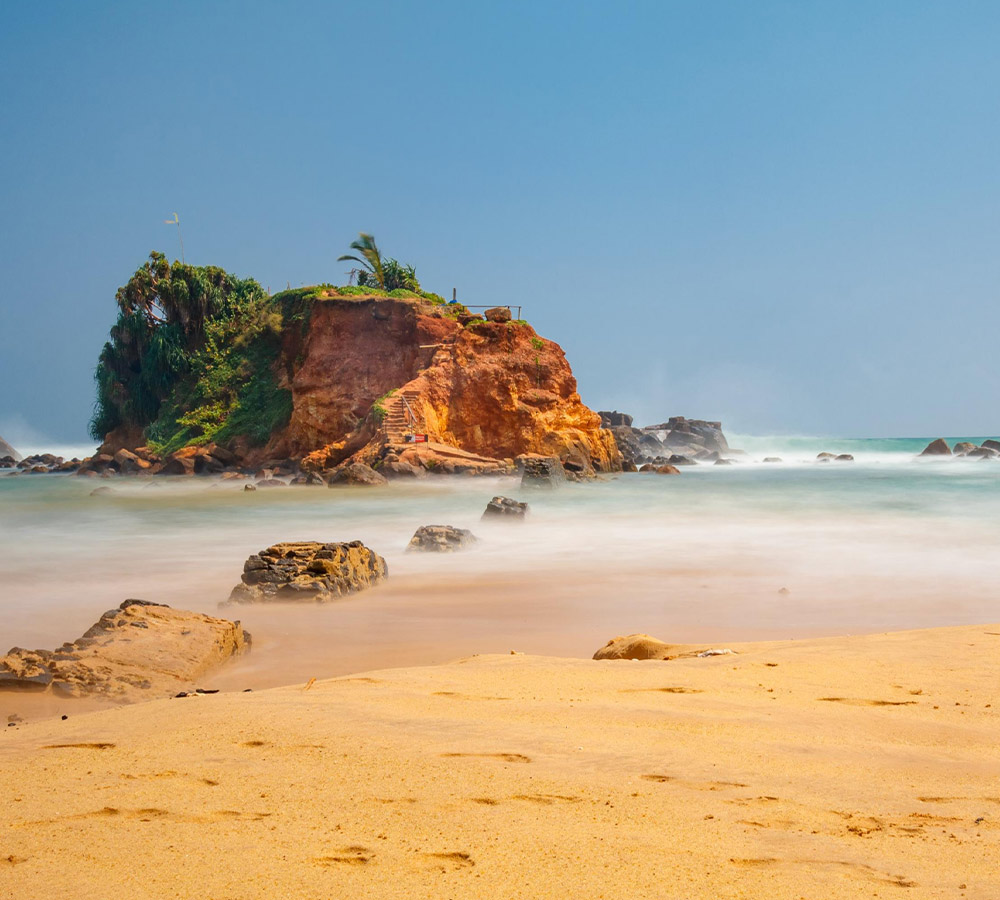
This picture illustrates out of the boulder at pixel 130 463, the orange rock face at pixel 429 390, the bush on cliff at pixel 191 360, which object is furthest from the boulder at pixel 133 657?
the boulder at pixel 130 463

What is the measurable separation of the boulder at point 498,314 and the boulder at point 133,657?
25080 millimetres

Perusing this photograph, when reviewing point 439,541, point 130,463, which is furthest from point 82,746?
point 130,463

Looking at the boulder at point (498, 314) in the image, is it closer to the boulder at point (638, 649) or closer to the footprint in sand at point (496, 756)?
the boulder at point (638, 649)

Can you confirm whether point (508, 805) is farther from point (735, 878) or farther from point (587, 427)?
point (587, 427)

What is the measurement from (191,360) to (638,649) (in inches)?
1349

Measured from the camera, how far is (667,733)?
2.89 metres

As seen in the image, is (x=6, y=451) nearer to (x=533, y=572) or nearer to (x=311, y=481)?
(x=311, y=481)

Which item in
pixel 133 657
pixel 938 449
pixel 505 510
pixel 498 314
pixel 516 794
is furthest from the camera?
pixel 938 449

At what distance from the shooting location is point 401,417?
27.2 metres

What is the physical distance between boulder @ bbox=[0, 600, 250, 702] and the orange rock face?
2072 centimetres

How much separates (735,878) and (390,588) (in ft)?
19.7

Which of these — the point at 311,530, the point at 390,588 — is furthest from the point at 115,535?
the point at 390,588

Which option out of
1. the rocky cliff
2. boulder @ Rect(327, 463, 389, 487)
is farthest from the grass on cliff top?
boulder @ Rect(327, 463, 389, 487)

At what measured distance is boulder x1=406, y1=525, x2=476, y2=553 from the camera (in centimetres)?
978
